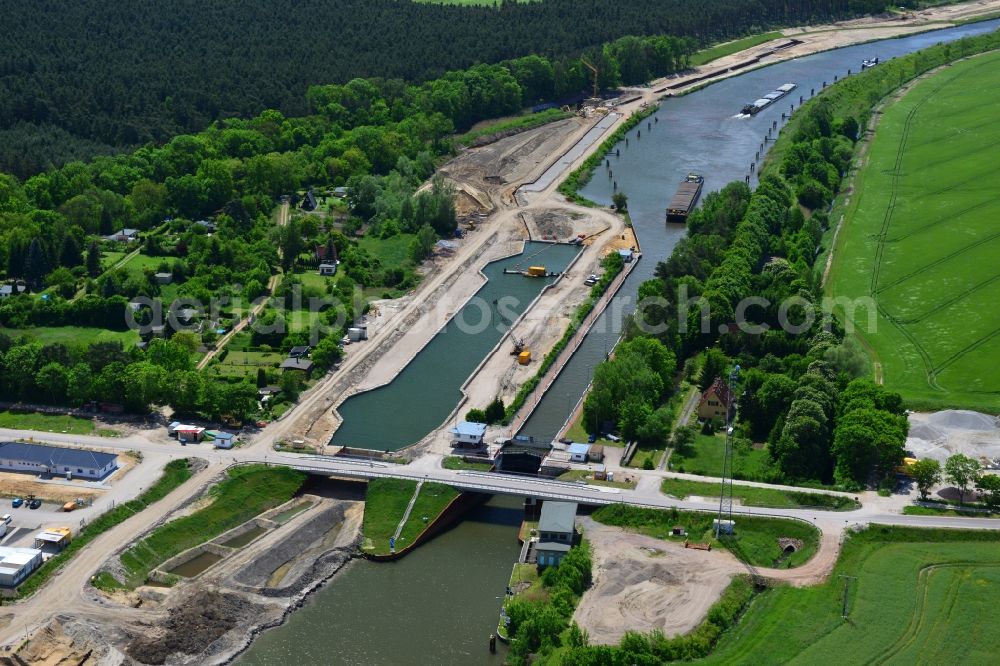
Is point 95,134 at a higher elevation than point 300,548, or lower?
higher

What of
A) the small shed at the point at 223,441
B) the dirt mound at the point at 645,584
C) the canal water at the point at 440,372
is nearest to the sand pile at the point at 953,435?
the dirt mound at the point at 645,584

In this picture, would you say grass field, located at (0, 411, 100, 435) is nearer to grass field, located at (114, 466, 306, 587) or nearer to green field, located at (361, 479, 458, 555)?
Answer: grass field, located at (114, 466, 306, 587)

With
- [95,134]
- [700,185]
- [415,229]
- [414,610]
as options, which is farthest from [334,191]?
[414,610]

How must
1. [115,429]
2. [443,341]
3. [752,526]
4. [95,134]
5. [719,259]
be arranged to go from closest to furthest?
[752,526], [115,429], [443,341], [719,259], [95,134]

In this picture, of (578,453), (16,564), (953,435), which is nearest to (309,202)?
(578,453)

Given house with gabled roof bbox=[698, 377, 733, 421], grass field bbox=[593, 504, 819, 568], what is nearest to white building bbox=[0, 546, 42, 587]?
grass field bbox=[593, 504, 819, 568]

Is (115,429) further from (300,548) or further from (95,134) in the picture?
(95,134)
